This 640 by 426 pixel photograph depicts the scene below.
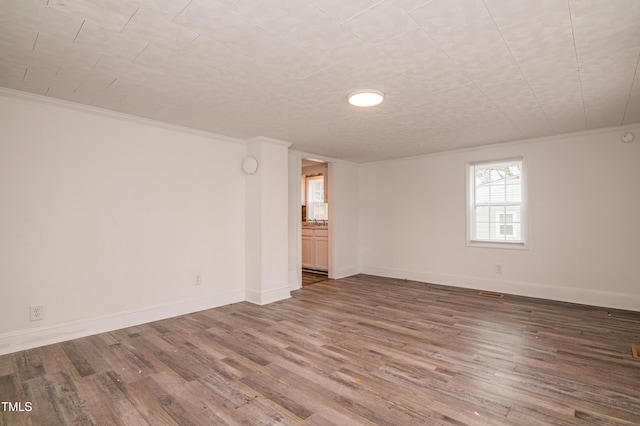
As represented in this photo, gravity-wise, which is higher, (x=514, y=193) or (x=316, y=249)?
(x=514, y=193)

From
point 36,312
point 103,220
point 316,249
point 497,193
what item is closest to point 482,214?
point 497,193

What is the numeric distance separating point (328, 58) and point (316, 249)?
4.99 meters

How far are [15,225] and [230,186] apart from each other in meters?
2.33

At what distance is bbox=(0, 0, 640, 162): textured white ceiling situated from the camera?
6.03ft

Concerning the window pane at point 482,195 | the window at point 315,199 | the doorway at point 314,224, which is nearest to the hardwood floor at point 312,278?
the doorway at point 314,224

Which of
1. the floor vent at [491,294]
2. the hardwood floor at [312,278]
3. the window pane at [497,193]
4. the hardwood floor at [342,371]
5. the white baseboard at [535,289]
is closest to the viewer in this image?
the hardwood floor at [342,371]

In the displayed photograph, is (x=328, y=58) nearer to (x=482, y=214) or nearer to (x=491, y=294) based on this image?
(x=482, y=214)

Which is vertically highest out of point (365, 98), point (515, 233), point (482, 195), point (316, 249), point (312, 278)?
point (365, 98)

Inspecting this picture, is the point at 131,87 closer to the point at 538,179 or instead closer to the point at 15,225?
the point at 15,225

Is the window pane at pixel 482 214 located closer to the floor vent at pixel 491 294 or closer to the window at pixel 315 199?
the floor vent at pixel 491 294

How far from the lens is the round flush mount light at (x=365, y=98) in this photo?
2.95 meters

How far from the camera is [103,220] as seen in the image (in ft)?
11.4

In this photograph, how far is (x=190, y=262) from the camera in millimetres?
4199

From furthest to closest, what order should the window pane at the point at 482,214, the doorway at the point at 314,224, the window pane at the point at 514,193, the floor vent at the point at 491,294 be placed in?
the doorway at the point at 314,224
the window pane at the point at 482,214
the window pane at the point at 514,193
the floor vent at the point at 491,294
